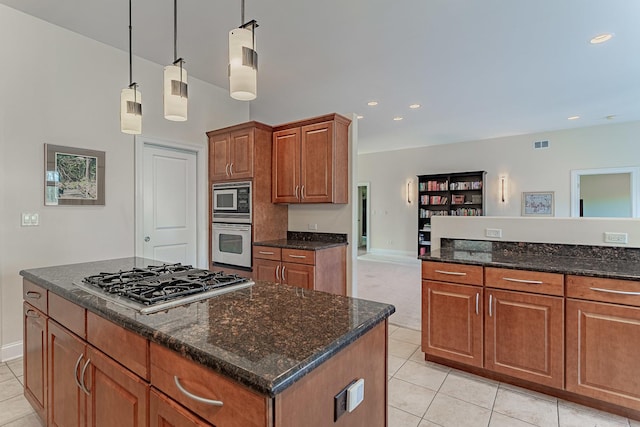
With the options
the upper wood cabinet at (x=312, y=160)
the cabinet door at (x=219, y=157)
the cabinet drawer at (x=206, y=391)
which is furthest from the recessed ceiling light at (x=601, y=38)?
the cabinet drawer at (x=206, y=391)

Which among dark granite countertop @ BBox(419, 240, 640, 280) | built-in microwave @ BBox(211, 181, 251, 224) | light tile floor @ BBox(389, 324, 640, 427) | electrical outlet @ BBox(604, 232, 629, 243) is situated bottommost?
light tile floor @ BBox(389, 324, 640, 427)

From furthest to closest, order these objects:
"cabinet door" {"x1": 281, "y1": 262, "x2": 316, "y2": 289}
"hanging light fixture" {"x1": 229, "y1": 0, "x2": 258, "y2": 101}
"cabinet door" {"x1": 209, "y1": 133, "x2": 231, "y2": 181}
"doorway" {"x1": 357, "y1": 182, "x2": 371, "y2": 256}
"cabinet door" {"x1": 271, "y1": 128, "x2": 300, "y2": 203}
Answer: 1. "doorway" {"x1": 357, "y1": 182, "x2": 371, "y2": 256}
2. "cabinet door" {"x1": 209, "y1": 133, "x2": 231, "y2": 181}
3. "cabinet door" {"x1": 271, "y1": 128, "x2": 300, "y2": 203}
4. "cabinet door" {"x1": 281, "y1": 262, "x2": 316, "y2": 289}
5. "hanging light fixture" {"x1": 229, "y1": 0, "x2": 258, "y2": 101}

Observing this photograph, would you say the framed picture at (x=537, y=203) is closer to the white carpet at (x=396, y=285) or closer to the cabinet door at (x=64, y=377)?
the white carpet at (x=396, y=285)

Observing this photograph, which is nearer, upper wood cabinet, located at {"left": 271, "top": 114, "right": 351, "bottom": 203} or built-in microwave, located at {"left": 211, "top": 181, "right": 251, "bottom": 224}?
upper wood cabinet, located at {"left": 271, "top": 114, "right": 351, "bottom": 203}

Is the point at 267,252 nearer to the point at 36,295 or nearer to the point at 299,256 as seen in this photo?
the point at 299,256

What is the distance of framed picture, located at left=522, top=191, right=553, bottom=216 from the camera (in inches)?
260

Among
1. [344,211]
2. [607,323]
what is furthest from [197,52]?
[607,323]

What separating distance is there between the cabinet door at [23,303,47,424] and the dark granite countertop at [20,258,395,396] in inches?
14.2

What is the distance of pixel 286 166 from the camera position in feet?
12.5

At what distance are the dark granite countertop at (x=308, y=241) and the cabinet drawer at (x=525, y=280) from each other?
5.12ft

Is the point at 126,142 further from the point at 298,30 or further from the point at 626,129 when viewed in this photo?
the point at 626,129

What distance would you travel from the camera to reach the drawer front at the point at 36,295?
166 centimetres

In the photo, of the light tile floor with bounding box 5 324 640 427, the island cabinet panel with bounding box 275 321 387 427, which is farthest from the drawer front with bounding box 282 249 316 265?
the island cabinet panel with bounding box 275 321 387 427

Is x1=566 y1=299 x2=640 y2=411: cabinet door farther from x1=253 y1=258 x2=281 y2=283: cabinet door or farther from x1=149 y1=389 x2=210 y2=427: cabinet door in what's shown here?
x1=253 y1=258 x2=281 y2=283: cabinet door
